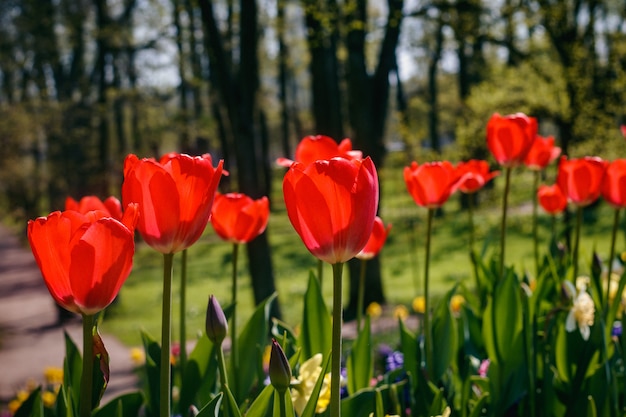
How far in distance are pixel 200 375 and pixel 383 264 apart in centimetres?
1556

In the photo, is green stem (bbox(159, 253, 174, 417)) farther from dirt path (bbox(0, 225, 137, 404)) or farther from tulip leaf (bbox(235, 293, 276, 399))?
dirt path (bbox(0, 225, 137, 404))

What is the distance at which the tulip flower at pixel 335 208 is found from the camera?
3.37ft

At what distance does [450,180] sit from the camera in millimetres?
1909

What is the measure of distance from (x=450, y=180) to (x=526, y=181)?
19135 millimetres

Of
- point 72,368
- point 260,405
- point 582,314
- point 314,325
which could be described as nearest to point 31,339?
point 72,368

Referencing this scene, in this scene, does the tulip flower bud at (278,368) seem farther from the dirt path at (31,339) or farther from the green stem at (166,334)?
the dirt path at (31,339)

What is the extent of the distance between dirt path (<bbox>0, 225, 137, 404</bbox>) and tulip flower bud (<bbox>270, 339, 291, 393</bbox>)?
359 cm

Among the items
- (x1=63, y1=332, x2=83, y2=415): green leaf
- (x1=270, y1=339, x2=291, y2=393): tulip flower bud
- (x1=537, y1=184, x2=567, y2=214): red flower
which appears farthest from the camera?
(x1=537, y1=184, x2=567, y2=214): red flower

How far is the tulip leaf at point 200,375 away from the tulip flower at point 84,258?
2.20ft

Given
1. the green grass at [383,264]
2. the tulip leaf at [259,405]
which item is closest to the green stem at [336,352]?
the tulip leaf at [259,405]

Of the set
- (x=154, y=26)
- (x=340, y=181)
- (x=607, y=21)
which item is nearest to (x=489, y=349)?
(x=340, y=181)

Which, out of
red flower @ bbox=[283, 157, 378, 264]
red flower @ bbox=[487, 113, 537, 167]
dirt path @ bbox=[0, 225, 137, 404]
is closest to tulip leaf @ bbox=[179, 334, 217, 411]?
red flower @ bbox=[283, 157, 378, 264]

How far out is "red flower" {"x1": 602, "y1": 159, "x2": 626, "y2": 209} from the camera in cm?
193

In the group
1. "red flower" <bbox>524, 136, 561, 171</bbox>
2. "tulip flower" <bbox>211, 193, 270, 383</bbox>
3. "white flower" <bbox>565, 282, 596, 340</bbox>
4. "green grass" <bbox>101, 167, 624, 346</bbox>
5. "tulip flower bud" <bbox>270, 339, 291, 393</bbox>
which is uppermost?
"red flower" <bbox>524, 136, 561, 171</bbox>
